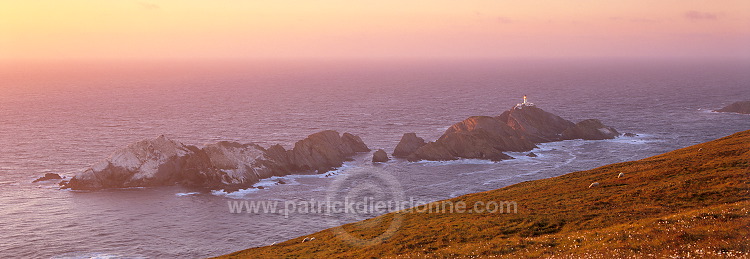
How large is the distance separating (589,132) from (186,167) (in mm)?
87346

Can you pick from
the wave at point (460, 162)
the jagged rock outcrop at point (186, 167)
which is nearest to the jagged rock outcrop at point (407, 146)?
the wave at point (460, 162)

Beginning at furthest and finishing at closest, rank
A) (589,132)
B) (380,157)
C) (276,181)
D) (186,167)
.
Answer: (589,132) < (380,157) < (276,181) < (186,167)

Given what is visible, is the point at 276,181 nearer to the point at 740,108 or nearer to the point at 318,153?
the point at 318,153

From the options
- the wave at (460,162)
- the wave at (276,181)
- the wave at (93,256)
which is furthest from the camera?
the wave at (460,162)

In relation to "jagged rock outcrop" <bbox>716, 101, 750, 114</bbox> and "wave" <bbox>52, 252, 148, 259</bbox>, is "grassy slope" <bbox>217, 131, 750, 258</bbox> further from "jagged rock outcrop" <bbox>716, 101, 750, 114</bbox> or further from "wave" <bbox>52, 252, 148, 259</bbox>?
"jagged rock outcrop" <bbox>716, 101, 750, 114</bbox>

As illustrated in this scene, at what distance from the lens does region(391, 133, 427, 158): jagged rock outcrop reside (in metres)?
116

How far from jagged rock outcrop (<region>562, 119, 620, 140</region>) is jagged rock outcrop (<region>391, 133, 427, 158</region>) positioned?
3790 centimetres

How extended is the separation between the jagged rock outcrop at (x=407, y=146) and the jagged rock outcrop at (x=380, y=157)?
14.9ft

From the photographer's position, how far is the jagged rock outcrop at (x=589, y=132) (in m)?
132

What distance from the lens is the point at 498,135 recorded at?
400ft

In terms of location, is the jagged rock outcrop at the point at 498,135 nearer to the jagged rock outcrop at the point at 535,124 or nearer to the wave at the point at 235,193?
the jagged rock outcrop at the point at 535,124

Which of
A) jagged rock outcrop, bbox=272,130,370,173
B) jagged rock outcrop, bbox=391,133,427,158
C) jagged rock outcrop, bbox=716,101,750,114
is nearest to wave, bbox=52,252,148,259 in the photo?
jagged rock outcrop, bbox=272,130,370,173

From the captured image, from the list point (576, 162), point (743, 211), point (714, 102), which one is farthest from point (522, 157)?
point (714, 102)

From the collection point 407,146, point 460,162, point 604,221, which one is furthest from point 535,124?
point 604,221
